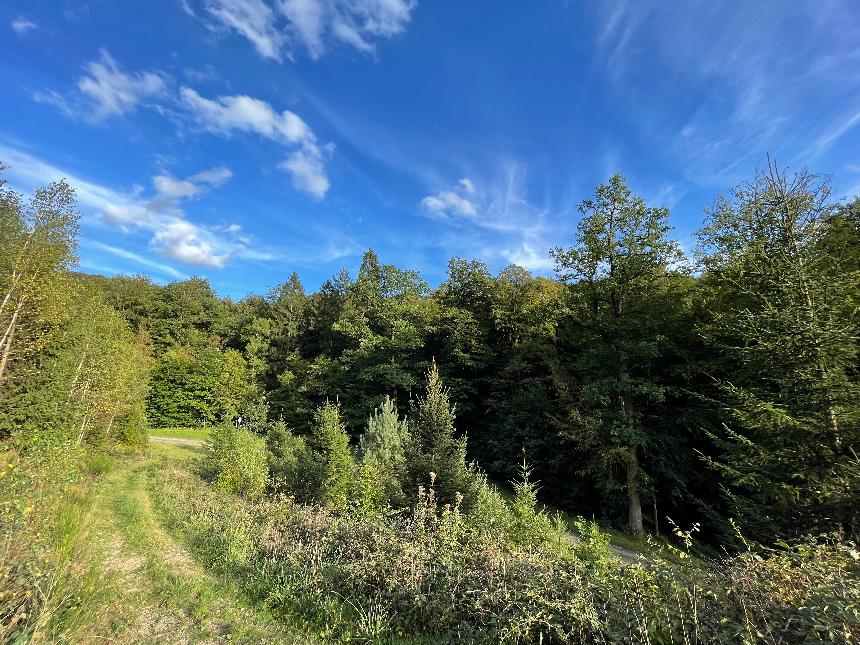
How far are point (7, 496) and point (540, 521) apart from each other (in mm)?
7964

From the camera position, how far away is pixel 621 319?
52.3ft

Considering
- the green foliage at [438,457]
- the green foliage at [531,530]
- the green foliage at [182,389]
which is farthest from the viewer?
the green foliage at [182,389]

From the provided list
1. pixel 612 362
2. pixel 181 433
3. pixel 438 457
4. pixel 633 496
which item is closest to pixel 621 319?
pixel 612 362

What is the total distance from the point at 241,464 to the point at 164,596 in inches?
314

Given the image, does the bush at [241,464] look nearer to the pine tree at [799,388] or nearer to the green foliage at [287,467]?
the green foliage at [287,467]

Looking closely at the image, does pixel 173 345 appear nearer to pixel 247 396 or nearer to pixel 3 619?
pixel 247 396

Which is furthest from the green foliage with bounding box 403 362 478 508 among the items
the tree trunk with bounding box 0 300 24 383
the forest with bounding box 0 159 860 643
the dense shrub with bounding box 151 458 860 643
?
the tree trunk with bounding box 0 300 24 383

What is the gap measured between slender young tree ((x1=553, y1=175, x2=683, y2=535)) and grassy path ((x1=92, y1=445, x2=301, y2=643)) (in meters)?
14.0

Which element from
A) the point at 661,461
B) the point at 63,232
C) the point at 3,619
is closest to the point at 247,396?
the point at 63,232

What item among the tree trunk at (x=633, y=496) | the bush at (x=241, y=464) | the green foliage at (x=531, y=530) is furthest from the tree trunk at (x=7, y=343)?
the tree trunk at (x=633, y=496)

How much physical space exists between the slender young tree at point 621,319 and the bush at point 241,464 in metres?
12.4

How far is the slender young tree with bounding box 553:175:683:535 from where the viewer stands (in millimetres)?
15516

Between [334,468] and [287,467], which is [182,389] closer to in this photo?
[287,467]

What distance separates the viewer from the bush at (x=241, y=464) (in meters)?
12.5
